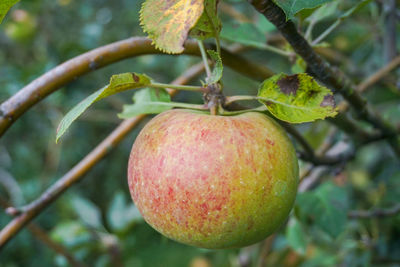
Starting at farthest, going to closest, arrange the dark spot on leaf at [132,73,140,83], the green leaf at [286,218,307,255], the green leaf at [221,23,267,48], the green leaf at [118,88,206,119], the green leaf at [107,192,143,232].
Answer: the green leaf at [107,192,143,232] < the green leaf at [286,218,307,255] < the green leaf at [221,23,267,48] < the green leaf at [118,88,206,119] < the dark spot on leaf at [132,73,140,83]

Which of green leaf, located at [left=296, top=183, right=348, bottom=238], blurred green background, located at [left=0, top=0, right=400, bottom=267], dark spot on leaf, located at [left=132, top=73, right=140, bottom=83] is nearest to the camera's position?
dark spot on leaf, located at [left=132, top=73, right=140, bottom=83]

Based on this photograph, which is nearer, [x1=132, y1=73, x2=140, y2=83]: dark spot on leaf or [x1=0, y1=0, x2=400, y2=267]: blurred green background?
[x1=132, y1=73, x2=140, y2=83]: dark spot on leaf

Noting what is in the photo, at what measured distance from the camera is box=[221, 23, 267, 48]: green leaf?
A: 82cm

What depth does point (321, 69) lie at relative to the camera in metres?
0.66

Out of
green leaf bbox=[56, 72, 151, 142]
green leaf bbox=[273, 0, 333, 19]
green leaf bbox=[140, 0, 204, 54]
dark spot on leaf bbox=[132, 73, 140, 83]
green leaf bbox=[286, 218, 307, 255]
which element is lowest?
green leaf bbox=[286, 218, 307, 255]

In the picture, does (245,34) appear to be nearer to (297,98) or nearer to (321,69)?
(321,69)

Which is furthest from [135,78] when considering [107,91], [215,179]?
[215,179]

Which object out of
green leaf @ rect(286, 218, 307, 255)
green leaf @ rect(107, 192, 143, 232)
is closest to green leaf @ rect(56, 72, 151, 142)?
green leaf @ rect(286, 218, 307, 255)

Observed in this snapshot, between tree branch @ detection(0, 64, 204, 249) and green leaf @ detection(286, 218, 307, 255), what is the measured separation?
56cm

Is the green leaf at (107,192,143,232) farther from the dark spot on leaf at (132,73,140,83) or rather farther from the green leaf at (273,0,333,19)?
the green leaf at (273,0,333,19)

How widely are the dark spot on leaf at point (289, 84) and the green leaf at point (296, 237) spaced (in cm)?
71

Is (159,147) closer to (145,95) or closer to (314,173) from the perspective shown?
(145,95)

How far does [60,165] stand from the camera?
2.68 metres

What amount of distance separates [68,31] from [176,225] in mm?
2266
